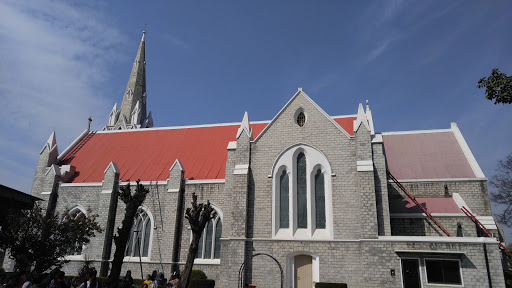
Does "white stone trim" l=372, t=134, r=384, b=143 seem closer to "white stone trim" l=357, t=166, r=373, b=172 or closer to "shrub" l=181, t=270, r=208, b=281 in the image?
"white stone trim" l=357, t=166, r=373, b=172

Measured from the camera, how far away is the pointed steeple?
42.1 meters

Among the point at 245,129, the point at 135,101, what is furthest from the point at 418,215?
the point at 135,101

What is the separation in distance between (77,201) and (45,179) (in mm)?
3098

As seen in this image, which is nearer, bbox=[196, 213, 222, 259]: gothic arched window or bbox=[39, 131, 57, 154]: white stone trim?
bbox=[196, 213, 222, 259]: gothic arched window

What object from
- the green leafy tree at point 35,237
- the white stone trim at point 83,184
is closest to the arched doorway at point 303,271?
the green leafy tree at point 35,237

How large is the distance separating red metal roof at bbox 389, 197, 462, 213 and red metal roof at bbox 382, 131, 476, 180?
1753 millimetres

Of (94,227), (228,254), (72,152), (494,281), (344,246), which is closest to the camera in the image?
(494,281)

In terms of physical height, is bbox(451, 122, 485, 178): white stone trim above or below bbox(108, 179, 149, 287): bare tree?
above

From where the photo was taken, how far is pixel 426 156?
23547mm

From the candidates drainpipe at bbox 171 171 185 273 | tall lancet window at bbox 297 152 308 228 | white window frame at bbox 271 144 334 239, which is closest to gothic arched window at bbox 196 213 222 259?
drainpipe at bbox 171 171 185 273

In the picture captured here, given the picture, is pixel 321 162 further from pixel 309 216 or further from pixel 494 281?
pixel 494 281

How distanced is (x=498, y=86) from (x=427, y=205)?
1029 cm

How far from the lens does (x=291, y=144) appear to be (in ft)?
64.5

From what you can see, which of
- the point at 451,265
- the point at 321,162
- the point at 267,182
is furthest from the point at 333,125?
the point at 451,265
